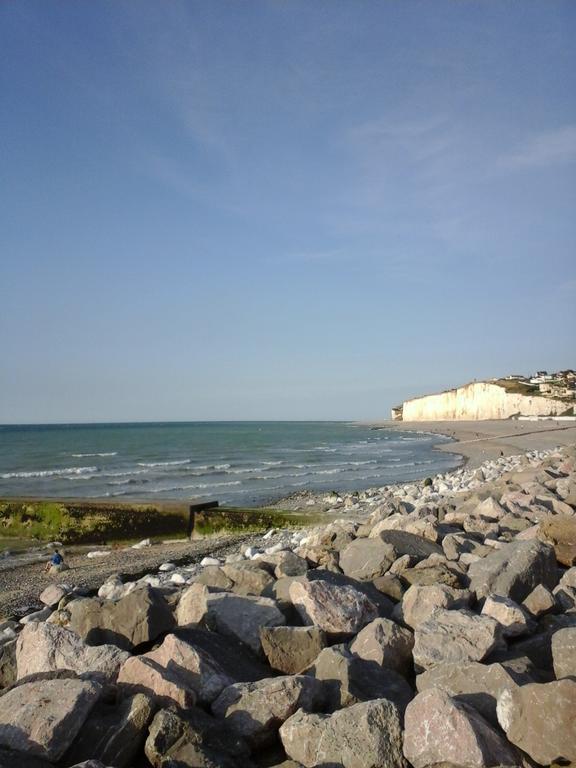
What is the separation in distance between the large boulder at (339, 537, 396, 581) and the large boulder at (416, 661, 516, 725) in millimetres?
1810

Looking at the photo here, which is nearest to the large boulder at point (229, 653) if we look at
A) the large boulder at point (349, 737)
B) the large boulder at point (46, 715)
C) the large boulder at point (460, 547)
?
the large boulder at point (349, 737)

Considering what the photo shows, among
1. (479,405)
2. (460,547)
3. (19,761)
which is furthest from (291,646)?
(479,405)

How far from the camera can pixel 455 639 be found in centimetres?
335

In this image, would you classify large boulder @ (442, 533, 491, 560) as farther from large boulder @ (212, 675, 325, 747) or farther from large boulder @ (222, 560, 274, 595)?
large boulder @ (212, 675, 325, 747)

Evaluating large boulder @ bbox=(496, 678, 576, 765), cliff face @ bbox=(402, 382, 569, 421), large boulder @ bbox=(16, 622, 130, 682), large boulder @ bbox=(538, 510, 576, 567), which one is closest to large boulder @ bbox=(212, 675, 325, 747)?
large boulder @ bbox=(16, 622, 130, 682)

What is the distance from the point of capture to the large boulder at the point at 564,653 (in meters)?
3.00

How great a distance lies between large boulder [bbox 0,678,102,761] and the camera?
2.57 m

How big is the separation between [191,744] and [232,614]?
1.34 meters

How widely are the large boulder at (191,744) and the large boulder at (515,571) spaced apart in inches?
86.0

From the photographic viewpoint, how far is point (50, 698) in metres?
2.74

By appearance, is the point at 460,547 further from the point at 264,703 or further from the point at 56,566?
the point at 56,566

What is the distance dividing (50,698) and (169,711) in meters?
0.56

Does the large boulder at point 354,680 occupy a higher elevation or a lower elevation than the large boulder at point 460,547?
lower

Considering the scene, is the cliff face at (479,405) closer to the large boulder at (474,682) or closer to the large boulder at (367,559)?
the large boulder at (367,559)
